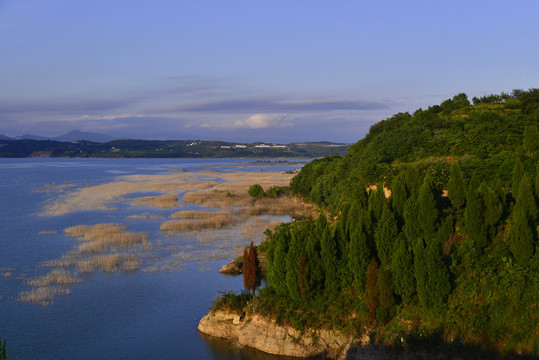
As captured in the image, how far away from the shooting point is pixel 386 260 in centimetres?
2594

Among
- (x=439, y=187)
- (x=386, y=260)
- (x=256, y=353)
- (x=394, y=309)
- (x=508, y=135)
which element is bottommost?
(x=256, y=353)

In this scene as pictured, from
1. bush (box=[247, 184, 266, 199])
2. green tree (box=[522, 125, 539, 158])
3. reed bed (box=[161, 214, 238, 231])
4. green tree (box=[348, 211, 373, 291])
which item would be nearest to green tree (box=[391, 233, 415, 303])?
green tree (box=[348, 211, 373, 291])

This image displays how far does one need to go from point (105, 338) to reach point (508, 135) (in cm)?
3673

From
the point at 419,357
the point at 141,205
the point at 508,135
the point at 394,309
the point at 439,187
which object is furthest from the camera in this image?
the point at 141,205

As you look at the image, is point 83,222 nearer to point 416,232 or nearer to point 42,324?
point 42,324

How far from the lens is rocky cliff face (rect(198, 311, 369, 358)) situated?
24.1 metres

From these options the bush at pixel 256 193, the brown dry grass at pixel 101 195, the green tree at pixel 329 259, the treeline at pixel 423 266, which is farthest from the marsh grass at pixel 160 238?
the green tree at pixel 329 259

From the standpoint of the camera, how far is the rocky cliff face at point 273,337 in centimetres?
2414

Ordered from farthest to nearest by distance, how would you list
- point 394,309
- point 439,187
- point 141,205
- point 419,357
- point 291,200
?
point 291,200 < point 141,205 < point 439,187 < point 394,309 < point 419,357

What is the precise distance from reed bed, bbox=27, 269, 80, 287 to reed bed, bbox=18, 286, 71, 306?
3.20 ft

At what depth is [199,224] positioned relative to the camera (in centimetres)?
5488

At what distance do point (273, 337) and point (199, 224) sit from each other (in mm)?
30983

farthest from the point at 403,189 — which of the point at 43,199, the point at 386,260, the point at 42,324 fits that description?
the point at 43,199

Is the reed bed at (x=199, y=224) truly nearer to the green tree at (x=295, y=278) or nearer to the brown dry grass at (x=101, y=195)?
the brown dry grass at (x=101, y=195)
